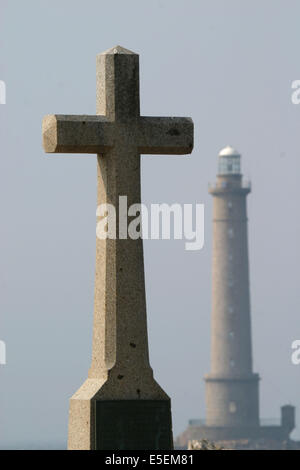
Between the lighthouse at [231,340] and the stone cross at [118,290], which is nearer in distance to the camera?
the stone cross at [118,290]

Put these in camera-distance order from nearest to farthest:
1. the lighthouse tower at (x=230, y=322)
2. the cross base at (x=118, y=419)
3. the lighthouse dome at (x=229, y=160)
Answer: the cross base at (x=118, y=419)
the lighthouse tower at (x=230, y=322)
the lighthouse dome at (x=229, y=160)

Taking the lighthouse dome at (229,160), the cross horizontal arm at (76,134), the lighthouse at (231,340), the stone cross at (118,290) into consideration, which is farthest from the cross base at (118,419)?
the lighthouse dome at (229,160)

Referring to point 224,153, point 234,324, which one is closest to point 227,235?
point 234,324

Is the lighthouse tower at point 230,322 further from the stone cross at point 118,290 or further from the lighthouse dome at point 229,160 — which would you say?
the stone cross at point 118,290

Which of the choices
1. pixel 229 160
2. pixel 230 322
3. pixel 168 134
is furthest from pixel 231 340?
pixel 168 134

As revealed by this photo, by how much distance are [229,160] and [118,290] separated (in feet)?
328

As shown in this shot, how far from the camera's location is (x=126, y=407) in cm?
1409

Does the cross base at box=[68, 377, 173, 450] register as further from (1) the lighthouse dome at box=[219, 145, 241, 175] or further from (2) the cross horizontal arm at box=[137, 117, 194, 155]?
(1) the lighthouse dome at box=[219, 145, 241, 175]

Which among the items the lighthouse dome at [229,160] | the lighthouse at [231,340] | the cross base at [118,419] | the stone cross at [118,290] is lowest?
the cross base at [118,419]

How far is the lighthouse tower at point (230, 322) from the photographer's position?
97562mm

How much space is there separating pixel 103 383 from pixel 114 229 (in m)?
1.31

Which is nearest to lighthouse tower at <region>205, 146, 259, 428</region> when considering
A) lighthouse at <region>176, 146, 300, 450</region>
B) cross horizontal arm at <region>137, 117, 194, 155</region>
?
lighthouse at <region>176, 146, 300, 450</region>

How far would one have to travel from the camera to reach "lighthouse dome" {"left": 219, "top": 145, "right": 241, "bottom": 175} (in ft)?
364
